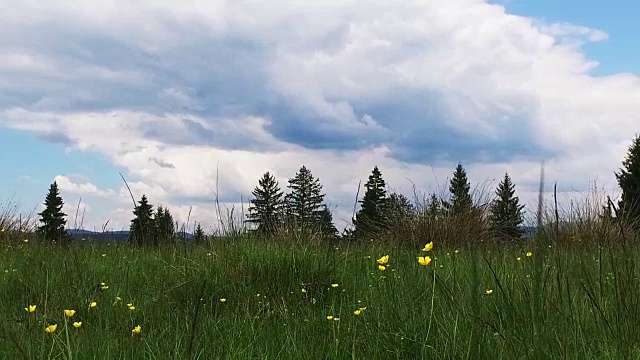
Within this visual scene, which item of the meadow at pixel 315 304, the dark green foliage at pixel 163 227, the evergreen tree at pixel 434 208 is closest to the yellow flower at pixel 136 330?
the meadow at pixel 315 304

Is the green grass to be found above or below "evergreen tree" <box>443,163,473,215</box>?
below

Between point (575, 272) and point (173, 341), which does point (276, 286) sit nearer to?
point (173, 341)

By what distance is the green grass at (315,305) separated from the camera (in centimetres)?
233

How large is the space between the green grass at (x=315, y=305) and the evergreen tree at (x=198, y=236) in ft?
0.96

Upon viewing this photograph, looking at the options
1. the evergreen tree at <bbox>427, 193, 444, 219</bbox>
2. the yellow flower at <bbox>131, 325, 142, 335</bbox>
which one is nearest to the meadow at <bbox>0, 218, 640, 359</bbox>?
the yellow flower at <bbox>131, 325, 142, 335</bbox>

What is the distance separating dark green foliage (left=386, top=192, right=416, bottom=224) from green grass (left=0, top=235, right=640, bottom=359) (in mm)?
4183

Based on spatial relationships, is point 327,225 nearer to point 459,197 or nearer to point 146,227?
point 146,227

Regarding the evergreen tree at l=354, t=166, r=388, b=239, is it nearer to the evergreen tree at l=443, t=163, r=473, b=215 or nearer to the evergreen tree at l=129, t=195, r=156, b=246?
the evergreen tree at l=443, t=163, r=473, b=215

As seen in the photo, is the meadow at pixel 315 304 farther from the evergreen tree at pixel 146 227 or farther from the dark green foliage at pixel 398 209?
the dark green foliage at pixel 398 209

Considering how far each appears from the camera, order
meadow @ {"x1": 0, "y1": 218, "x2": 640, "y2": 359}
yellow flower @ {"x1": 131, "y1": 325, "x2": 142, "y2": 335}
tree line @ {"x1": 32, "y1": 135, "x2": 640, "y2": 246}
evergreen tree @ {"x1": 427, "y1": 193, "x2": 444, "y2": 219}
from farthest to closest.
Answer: evergreen tree @ {"x1": 427, "y1": 193, "x2": 444, "y2": 219} → tree line @ {"x1": 32, "y1": 135, "x2": 640, "y2": 246} → yellow flower @ {"x1": 131, "y1": 325, "x2": 142, "y2": 335} → meadow @ {"x1": 0, "y1": 218, "x2": 640, "y2": 359}

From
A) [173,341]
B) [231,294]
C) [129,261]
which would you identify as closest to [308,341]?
[173,341]

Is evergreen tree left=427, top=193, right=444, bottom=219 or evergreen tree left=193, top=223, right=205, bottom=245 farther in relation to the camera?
evergreen tree left=427, top=193, right=444, bottom=219

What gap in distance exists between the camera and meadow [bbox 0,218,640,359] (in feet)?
7.65

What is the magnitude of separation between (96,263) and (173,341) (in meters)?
2.94
